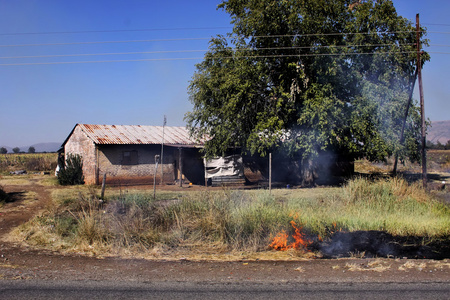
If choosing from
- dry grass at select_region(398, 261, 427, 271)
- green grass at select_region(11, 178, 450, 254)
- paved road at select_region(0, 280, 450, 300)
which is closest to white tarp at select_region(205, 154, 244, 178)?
green grass at select_region(11, 178, 450, 254)

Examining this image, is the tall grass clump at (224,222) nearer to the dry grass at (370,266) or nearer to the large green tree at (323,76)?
the dry grass at (370,266)

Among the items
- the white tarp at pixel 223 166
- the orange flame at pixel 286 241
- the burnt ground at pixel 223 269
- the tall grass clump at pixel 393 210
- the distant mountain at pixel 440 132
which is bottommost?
the burnt ground at pixel 223 269

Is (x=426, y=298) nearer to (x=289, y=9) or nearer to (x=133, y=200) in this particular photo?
(x=133, y=200)

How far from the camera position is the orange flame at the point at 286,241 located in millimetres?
8883

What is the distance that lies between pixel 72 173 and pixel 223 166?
10.3 metres

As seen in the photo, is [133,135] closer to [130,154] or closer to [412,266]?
[130,154]

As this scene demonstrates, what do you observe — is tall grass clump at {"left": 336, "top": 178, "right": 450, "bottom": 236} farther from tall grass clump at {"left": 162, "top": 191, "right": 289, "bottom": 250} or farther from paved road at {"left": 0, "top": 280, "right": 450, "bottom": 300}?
paved road at {"left": 0, "top": 280, "right": 450, "bottom": 300}

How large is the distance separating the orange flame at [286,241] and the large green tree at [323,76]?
1132cm

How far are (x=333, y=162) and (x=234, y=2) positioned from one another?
1498 cm

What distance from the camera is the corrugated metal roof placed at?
26.0 meters

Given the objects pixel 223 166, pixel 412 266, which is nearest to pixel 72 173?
pixel 223 166

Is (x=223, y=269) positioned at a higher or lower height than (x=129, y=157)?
lower

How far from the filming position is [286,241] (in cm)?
898

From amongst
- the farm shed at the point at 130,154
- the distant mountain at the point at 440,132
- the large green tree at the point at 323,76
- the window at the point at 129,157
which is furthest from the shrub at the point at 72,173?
the distant mountain at the point at 440,132
